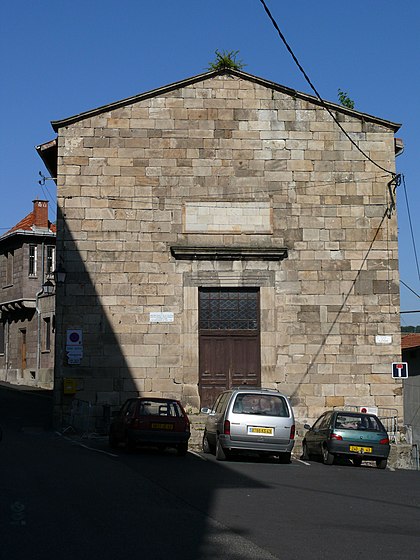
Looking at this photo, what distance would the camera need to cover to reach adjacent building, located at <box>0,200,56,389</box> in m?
43.6

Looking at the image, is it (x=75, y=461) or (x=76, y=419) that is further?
(x=76, y=419)

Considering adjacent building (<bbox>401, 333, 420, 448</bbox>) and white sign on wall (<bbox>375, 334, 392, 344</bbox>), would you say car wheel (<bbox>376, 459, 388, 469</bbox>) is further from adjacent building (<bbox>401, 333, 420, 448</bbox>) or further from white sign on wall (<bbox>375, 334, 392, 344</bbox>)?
adjacent building (<bbox>401, 333, 420, 448</bbox>)

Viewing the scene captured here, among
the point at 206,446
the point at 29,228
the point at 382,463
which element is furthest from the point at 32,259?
the point at 382,463

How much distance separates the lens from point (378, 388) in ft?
76.3

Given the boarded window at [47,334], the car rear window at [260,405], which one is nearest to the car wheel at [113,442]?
the car rear window at [260,405]

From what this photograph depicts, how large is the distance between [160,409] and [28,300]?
26.9 m

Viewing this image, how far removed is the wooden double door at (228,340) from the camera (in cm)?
2356

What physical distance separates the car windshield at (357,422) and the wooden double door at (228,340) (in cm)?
449

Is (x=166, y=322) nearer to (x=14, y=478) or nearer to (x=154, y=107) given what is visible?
(x=154, y=107)

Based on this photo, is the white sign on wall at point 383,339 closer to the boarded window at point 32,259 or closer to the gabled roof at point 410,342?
the gabled roof at point 410,342

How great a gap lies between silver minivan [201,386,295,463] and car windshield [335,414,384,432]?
1605 millimetres

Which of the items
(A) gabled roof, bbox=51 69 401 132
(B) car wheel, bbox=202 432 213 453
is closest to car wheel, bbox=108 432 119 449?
(B) car wheel, bbox=202 432 213 453

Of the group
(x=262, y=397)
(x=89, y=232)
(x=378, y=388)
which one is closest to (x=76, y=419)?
(x=89, y=232)

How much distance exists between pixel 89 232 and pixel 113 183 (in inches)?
58.0
